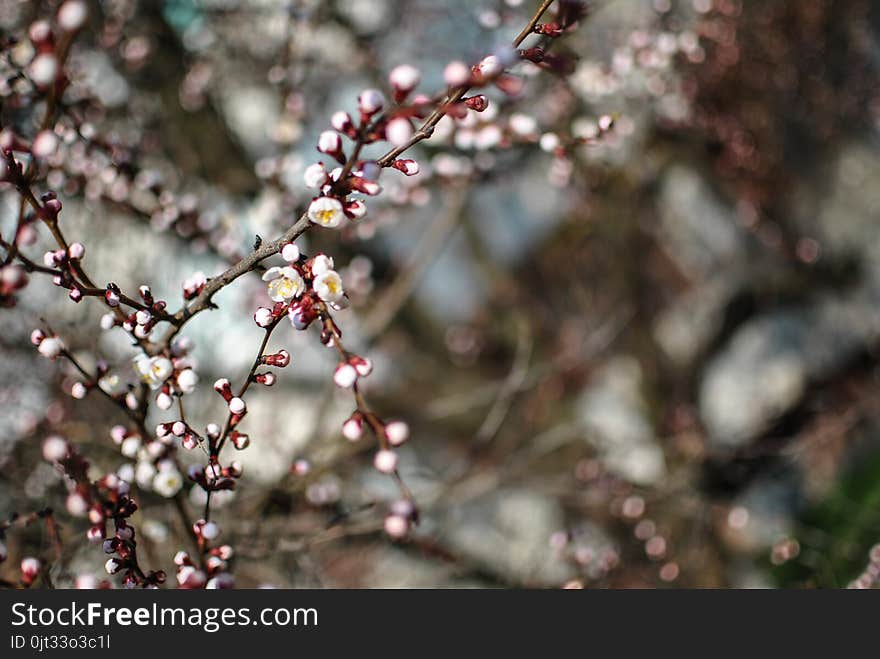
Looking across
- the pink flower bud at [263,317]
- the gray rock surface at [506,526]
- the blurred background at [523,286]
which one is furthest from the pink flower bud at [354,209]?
the gray rock surface at [506,526]

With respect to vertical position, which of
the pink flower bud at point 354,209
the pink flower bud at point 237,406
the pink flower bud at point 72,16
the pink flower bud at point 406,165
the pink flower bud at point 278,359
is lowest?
the pink flower bud at point 237,406

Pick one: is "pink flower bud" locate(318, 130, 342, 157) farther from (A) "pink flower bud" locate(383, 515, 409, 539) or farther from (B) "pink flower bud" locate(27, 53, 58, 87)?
(A) "pink flower bud" locate(383, 515, 409, 539)

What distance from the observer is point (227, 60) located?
11.6ft

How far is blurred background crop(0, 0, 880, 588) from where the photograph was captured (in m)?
2.36

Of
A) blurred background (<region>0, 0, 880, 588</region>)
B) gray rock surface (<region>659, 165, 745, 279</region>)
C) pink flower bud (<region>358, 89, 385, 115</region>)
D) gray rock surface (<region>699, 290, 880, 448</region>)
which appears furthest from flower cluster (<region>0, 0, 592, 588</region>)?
gray rock surface (<region>699, 290, 880, 448</region>)

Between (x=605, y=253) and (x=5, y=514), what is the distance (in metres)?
3.54

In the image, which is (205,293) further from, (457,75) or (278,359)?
(457,75)

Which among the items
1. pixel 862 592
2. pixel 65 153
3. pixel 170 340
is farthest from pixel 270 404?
pixel 862 592

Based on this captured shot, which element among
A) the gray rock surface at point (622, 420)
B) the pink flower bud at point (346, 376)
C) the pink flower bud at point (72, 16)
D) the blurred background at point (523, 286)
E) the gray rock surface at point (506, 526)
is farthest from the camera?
the gray rock surface at point (506, 526)

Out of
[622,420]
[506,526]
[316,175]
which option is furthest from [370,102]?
[622,420]

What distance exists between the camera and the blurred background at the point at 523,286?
2357mm

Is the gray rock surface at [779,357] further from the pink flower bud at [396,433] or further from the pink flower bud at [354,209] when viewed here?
the pink flower bud at [354,209]

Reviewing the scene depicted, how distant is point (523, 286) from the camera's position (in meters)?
5.00

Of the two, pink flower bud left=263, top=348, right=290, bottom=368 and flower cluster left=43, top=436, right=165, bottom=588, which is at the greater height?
pink flower bud left=263, top=348, right=290, bottom=368
